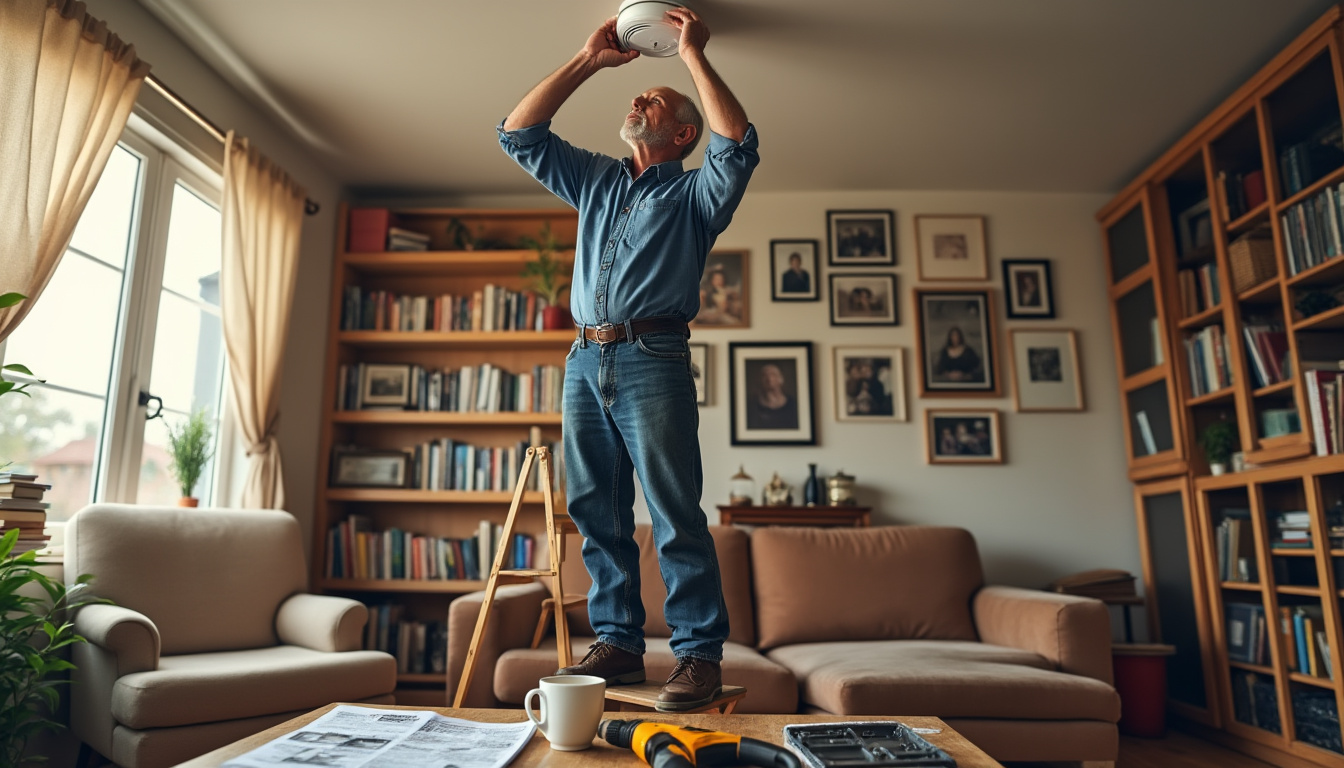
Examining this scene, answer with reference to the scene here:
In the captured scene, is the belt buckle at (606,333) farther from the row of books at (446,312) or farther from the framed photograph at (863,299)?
the framed photograph at (863,299)

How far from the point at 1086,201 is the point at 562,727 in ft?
13.8

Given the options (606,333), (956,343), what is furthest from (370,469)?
(956,343)

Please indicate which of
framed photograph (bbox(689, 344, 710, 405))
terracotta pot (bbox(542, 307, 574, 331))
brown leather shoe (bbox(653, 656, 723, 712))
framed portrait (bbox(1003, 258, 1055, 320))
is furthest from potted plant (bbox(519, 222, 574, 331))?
brown leather shoe (bbox(653, 656, 723, 712))

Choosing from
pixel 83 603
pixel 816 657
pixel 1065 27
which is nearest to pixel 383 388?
pixel 83 603

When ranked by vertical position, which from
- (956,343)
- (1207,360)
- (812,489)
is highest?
(956,343)

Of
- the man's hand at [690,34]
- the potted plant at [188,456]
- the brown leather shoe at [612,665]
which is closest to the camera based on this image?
the brown leather shoe at [612,665]

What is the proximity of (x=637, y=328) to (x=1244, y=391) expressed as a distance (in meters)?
2.68

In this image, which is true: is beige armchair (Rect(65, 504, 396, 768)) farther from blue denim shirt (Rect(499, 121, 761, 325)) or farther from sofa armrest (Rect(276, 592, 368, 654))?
blue denim shirt (Rect(499, 121, 761, 325))

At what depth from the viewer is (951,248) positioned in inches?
166

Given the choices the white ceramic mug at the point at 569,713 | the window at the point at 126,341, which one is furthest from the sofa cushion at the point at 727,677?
the window at the point at 126,341

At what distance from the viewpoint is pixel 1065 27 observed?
115 inches

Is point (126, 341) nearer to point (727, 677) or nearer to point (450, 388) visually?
point (450, 388)

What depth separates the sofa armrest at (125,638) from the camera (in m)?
2.07

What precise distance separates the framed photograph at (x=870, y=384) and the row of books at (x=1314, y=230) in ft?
5.35
